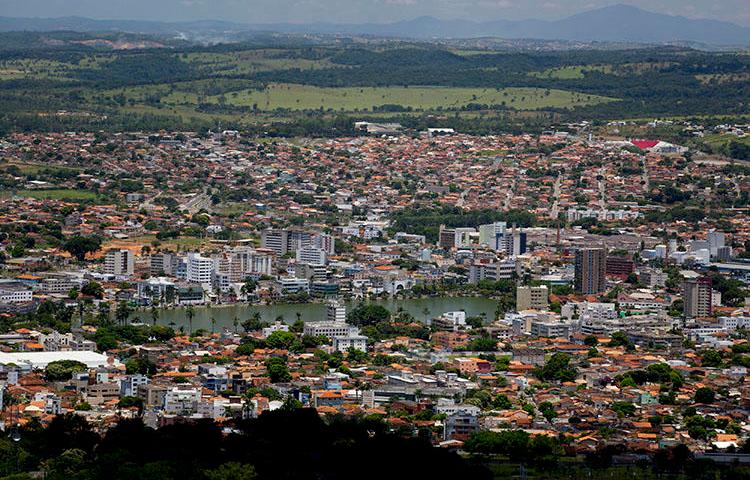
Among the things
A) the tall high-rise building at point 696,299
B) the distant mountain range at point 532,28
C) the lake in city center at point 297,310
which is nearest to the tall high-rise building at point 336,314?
the lake in city center at point 297,310

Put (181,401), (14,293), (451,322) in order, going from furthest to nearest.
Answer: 1. (14,293)
2. (451,322)
3. (181,401)

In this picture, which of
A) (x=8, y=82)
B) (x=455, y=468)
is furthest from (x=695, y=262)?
(x=8, y=82)

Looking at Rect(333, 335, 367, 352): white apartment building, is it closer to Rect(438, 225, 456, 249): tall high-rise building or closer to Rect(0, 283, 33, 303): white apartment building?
Rect(0, 283, 33, 303): white apartment building

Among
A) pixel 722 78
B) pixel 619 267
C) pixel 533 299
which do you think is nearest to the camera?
pixel 533 299

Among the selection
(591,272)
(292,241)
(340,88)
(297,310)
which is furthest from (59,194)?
(340,88)

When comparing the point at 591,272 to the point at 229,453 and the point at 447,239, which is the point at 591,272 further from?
the point at 229,453

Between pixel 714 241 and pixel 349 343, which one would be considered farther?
pixel 714 241

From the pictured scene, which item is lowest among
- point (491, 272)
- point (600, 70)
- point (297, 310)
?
point (297, 310)
